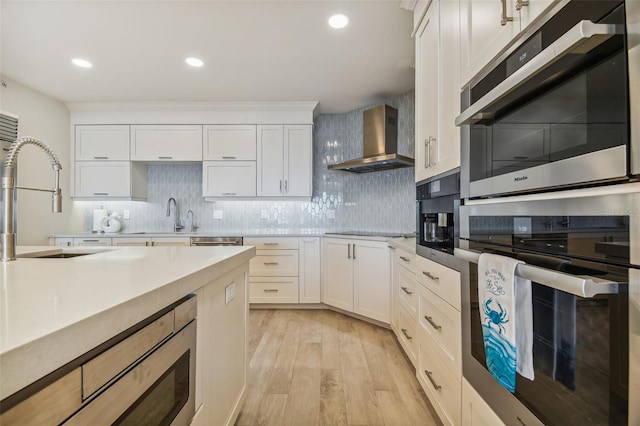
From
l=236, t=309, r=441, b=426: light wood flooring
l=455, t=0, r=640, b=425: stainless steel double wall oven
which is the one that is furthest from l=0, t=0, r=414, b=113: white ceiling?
l=236, t=309, r=441, b=426: light wood flooring

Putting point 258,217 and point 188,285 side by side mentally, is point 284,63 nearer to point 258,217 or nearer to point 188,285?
point 258,217

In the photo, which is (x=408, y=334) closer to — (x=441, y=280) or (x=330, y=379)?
(x=330, y=379)

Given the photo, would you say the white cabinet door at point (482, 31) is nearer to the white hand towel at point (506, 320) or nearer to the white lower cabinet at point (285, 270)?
the white hand towel at point (506, 320)

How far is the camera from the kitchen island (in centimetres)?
42

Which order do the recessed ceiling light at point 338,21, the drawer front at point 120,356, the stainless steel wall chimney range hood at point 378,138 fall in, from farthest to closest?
the stainless steel wall chimney range hood at point 378,138 → the recessed ceiling light at point 338,21 → the drawer front at point 120,356

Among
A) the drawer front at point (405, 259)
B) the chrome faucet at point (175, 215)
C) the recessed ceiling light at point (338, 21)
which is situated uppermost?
the recessed ceiling light at point (338, 21)

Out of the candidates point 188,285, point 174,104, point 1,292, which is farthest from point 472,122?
point 174,104

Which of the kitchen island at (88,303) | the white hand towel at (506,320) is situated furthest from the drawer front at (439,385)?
the kitchen island at (88,303)

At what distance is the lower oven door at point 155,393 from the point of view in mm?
582

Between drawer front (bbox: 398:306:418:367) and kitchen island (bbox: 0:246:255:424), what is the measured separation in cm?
124

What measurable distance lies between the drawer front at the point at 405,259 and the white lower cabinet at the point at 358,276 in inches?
9.4

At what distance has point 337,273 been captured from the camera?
3383 millimetres

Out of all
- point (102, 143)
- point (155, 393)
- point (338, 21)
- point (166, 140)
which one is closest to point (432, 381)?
point (155, 393)

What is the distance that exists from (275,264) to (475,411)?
107 inches
